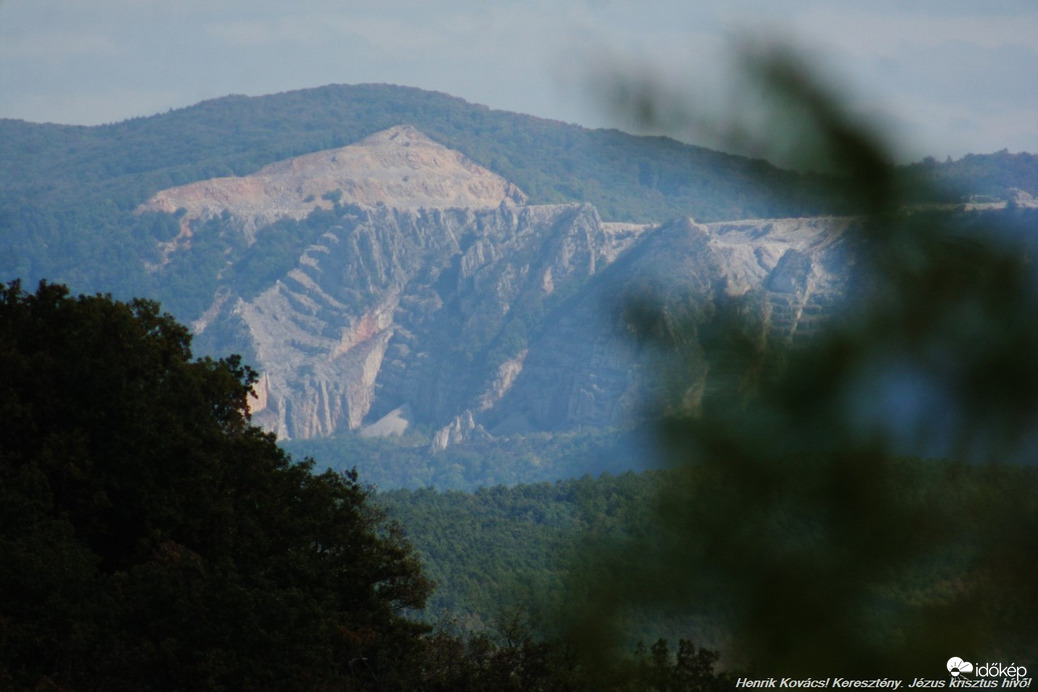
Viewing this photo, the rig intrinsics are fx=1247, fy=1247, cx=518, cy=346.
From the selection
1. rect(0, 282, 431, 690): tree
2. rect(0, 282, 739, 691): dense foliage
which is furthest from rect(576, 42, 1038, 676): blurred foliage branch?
rect(0, 282, 431, 690): tree

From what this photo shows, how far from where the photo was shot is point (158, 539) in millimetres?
22734

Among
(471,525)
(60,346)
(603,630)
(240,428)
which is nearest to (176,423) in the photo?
(60,346)

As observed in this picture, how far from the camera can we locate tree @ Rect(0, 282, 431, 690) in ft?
61.9

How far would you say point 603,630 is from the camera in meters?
5.08

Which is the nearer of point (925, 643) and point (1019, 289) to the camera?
point (1019, 289)

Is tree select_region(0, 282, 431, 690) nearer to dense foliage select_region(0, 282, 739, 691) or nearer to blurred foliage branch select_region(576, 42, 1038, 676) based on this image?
dense foliage select_region(0, 282, 739, 691)

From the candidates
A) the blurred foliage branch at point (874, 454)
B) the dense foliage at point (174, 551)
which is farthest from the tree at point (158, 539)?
the blurred foliage branch at point (874, 454)

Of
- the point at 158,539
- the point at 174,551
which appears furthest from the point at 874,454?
the point at 158,539

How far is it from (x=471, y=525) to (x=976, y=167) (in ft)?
356

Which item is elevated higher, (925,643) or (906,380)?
(906,380)

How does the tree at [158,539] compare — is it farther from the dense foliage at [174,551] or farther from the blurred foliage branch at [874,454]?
the blurred foliage branch at [874,454]

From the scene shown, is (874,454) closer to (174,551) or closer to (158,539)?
(174,551)

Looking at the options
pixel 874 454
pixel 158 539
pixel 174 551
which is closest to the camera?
pixel 874 454

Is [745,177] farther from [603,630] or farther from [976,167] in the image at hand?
[603,630]
